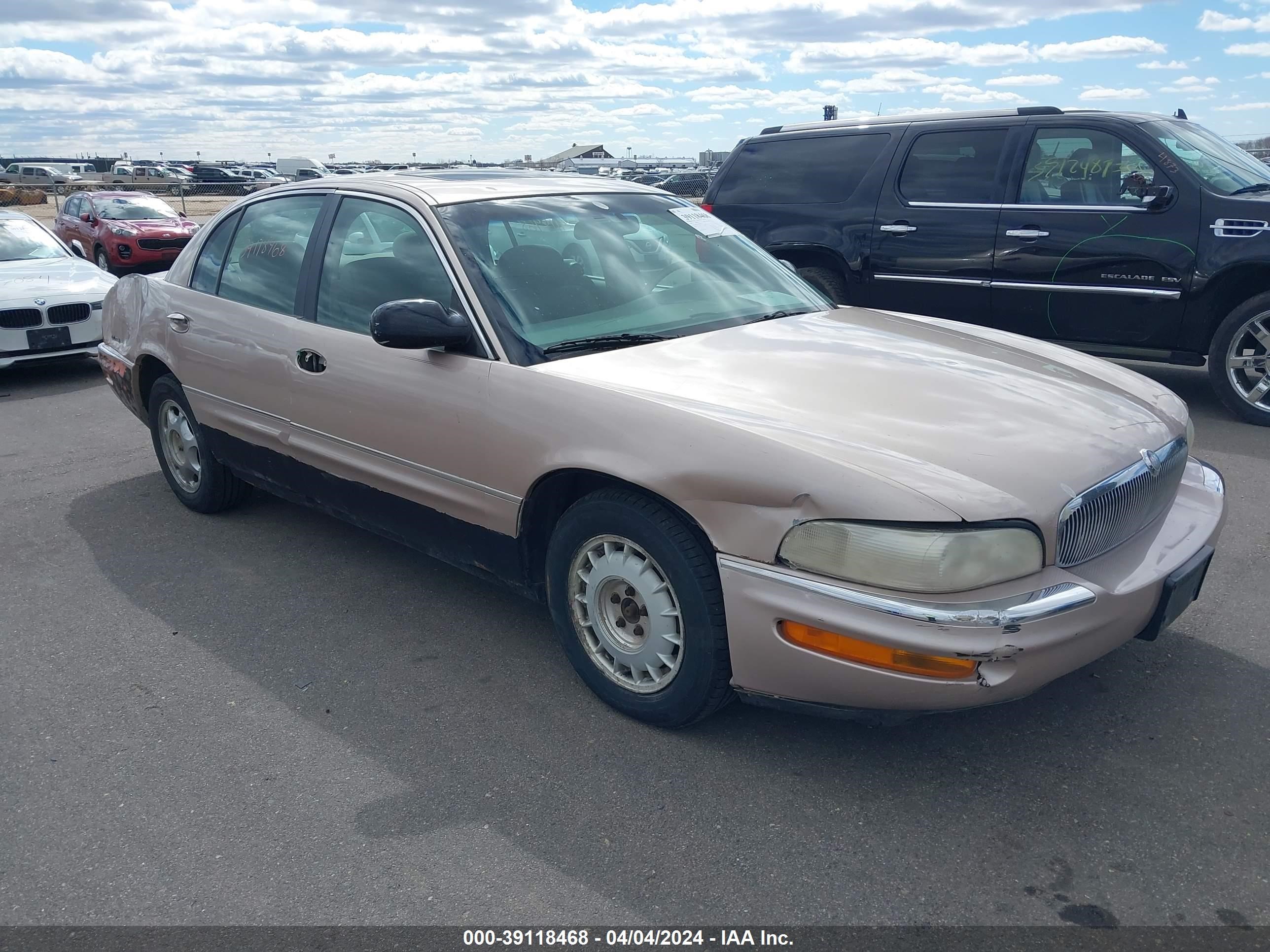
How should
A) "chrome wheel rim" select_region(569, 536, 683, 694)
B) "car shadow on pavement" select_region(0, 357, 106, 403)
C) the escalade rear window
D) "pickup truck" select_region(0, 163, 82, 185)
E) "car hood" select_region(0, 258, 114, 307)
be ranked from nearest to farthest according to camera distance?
"chrome wheel rim" select_region(569, 536, 683, 694) < the escalade rear window < "car shadow on pavement" select_region(0, 357, 106, 403) < "car hood" select_region(0, 258, 114, 307) < "pickup truck" select_region(0, 163, 82, 185)

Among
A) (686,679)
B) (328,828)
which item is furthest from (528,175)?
(328,828)

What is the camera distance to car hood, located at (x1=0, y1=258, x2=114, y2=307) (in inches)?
349

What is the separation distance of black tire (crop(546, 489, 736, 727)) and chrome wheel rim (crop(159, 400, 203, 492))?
2718mm

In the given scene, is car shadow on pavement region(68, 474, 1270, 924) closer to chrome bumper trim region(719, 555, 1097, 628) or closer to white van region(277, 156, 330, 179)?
chrome bumper trim region(719, 555, 1097, 628)

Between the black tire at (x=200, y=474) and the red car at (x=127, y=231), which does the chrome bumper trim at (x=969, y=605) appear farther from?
the red car at (x=127, y=231)

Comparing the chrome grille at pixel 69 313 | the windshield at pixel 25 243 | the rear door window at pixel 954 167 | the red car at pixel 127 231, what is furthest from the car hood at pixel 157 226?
the rear door window at pixel 954 167

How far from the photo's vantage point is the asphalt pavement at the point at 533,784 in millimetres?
2488

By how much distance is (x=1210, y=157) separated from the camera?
686 cm

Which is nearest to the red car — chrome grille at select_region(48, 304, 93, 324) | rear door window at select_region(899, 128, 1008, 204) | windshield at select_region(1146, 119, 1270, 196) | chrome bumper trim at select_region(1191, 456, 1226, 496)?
chrome grille at select_region(48, 304, 93, 324)

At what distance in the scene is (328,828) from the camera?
2.78 m

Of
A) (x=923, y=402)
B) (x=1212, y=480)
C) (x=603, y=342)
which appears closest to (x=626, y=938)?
(x=923, y=402)

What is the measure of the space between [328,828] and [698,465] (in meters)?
1.38

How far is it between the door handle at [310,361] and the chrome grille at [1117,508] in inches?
107

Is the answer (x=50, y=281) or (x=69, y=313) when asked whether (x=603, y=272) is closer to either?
(x=69, y=313)
